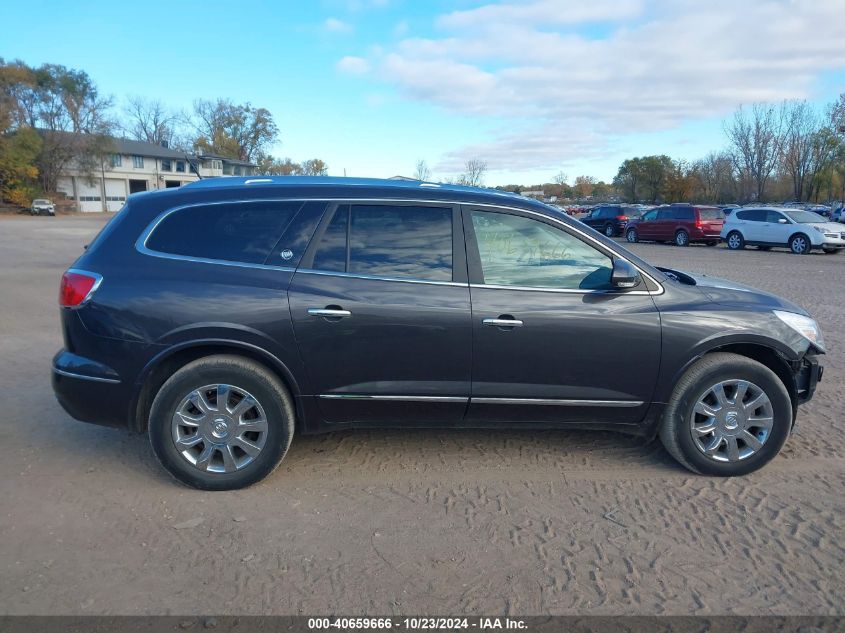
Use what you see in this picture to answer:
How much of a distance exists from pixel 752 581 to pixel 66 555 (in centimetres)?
331

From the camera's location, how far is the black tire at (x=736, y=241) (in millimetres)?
24062

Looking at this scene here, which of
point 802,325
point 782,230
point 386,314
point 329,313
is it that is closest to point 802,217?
point 782,230

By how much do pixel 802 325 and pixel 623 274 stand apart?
1.36 meters

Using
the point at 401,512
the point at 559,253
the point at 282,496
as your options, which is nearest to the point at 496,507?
the point at 401,512

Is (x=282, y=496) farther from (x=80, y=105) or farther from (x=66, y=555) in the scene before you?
(x=80, y=105)

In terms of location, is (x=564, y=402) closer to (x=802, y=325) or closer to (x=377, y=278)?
(x=377, y=278)

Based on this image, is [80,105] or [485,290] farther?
[80,105]

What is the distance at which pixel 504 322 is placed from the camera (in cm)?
380

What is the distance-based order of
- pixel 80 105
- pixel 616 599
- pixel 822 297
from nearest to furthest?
pixel 616 599, pixel 822 297, pixel 80 105

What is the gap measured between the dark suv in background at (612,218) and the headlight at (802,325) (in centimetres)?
2747

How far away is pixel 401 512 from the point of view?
3.57m

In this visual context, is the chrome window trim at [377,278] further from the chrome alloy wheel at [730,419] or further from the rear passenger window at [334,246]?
the chrome alloy wheel at [730,419]

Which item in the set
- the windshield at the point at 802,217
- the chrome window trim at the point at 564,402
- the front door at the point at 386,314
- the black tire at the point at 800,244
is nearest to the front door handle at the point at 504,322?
the front door at the point at 386,314

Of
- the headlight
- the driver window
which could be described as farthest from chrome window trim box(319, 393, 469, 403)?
the headlight
